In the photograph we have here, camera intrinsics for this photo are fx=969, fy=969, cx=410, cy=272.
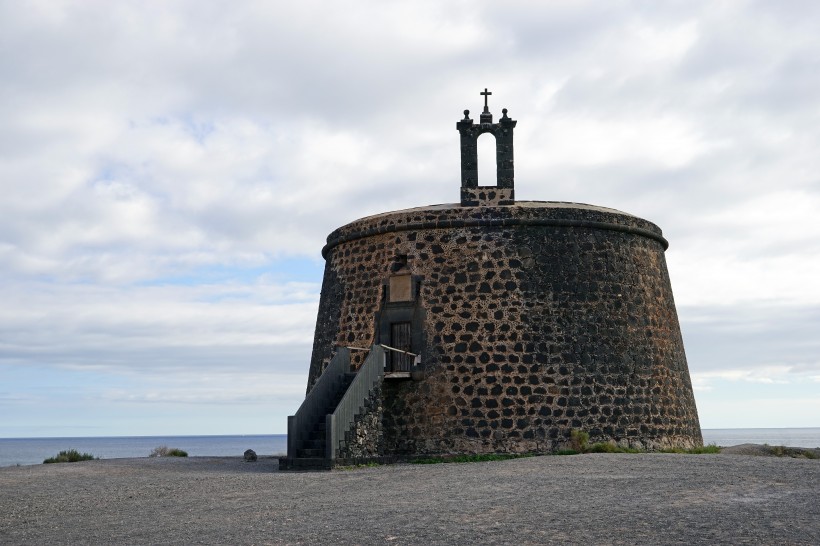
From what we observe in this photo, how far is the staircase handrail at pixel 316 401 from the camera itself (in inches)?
647

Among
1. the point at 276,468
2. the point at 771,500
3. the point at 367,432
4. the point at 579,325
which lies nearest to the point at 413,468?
the point at 367,432

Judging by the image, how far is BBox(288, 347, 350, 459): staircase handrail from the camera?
16.4 meters

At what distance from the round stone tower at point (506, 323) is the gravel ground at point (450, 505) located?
8.87 ft

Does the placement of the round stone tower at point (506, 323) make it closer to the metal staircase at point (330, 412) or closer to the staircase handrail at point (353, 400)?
the staircase handrail at point (353, 400)

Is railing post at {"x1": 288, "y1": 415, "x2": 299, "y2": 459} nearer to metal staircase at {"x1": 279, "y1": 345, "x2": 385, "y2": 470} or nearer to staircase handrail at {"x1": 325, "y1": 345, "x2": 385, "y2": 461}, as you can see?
metal staircase at {"x1": 279, "y1": 345, "x2": 385, "y2": 470}

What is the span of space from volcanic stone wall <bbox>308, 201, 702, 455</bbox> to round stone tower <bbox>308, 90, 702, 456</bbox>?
0.02 m

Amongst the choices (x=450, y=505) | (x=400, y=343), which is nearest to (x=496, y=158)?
(x=400, y=343)

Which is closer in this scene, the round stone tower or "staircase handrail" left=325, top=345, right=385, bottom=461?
"staircase handrail" left=325, top=345, right=385, bottom=461

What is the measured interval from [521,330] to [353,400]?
11.5ft

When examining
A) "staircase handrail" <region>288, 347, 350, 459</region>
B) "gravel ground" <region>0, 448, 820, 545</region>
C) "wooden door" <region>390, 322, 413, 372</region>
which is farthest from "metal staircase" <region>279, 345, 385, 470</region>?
"wooden door" <region>390, 322, 413, 372</region>

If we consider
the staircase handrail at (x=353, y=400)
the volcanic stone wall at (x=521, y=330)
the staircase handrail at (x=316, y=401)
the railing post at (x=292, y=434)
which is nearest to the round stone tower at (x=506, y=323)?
the volcanic stone wall at (x=521, y=330)

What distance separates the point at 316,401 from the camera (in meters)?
17.2

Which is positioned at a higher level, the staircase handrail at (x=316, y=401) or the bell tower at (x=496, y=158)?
the bell tower at (x=496, y=158)

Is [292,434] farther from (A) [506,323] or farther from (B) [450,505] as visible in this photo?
(B) [450,505]
